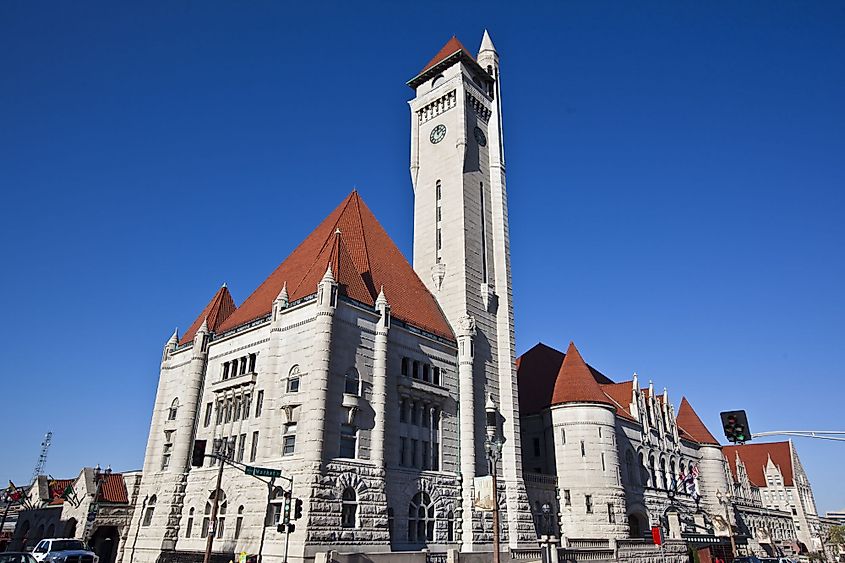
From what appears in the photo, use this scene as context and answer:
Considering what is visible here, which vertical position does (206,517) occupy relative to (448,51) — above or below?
below

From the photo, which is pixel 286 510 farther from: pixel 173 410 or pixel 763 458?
pixel 763 458

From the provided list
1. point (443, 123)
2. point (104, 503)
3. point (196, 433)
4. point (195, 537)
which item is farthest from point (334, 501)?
point (443, 123)

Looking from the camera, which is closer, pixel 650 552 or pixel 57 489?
pixel 650 552

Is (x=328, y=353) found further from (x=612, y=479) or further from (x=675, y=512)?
(x=675, y=512)

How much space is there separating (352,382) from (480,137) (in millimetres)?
26711

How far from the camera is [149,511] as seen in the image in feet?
124

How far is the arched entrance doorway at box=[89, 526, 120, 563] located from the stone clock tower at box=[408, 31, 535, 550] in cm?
2479

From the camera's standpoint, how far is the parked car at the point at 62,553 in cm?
2664

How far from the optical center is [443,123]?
4984cm

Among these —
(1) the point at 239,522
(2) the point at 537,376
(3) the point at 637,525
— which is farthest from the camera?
(2) the point at 537,376

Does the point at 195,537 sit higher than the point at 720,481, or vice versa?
the point at 720,481

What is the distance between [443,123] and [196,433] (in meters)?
30.5

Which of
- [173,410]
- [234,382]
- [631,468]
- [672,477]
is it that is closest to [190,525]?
[234,382]

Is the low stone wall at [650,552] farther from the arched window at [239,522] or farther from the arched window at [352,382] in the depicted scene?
the arched window at [239,522]
